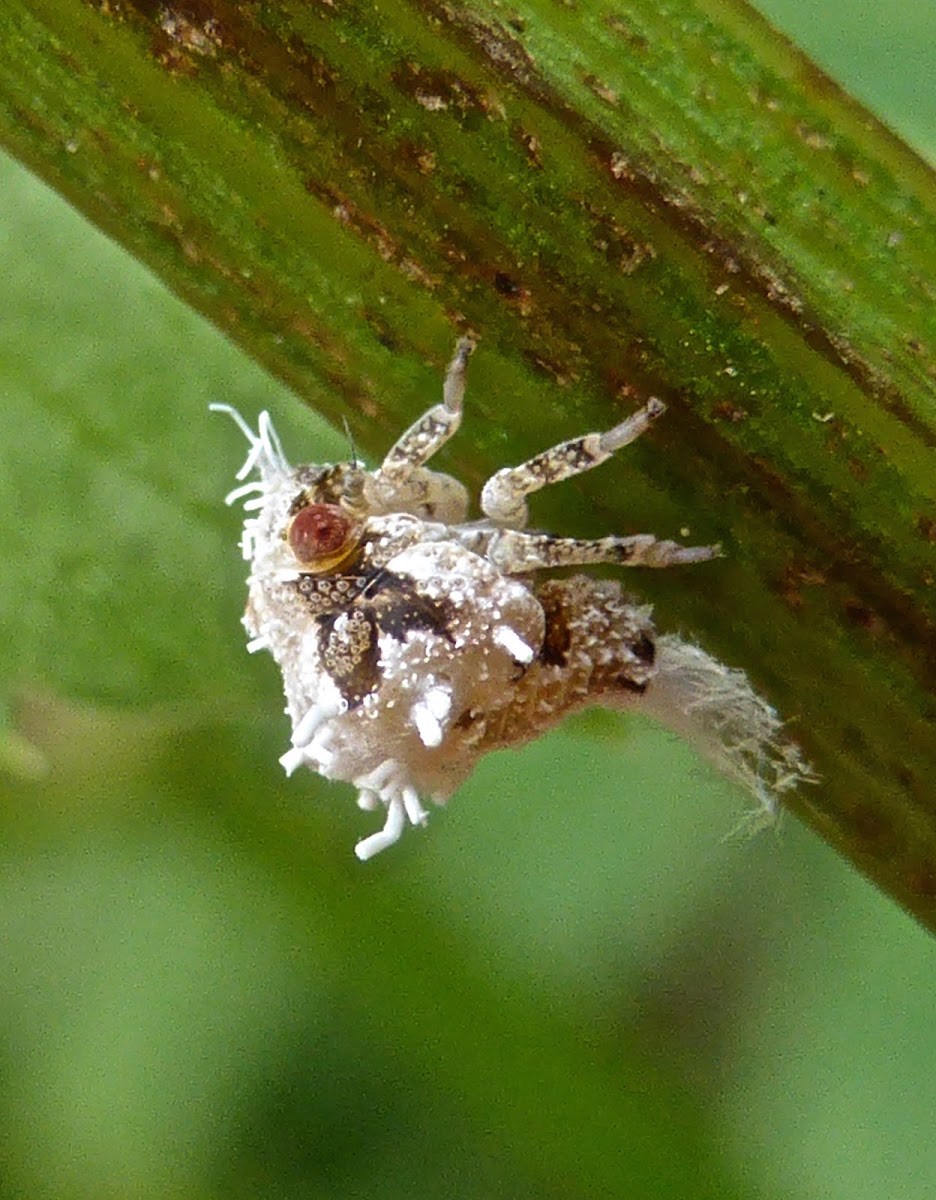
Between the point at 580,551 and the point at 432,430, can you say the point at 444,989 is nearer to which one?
the point at 580,551

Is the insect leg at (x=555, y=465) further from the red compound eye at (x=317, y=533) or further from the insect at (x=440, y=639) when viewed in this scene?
the red compound eye at (x=317, y=533)

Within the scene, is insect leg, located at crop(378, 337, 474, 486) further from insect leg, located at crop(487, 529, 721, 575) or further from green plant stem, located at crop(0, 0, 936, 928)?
insect leg, located at crop(487, 529, 721, 575)

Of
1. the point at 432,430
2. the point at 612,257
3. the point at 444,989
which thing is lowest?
the point at 444,989

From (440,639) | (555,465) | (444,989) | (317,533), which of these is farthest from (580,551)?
(444,989)

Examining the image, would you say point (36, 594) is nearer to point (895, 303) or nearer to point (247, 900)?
point (247, 900)

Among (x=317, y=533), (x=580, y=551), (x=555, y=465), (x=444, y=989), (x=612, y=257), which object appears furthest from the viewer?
(x=444, y=989)
